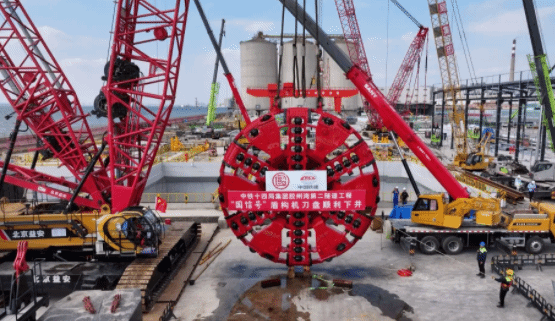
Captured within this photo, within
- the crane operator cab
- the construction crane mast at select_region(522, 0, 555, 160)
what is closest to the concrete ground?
the crane operator cab

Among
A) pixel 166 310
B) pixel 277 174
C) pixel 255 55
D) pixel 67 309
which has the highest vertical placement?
pixel 255 55

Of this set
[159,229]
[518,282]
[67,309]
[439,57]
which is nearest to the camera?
[67,309]

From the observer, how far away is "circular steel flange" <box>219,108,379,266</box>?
45.0 feet

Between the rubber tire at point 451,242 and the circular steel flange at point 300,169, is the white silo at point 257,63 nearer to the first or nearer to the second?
the rubber tire at point 451,242

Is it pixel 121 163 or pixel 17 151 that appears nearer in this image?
pixel 121 163

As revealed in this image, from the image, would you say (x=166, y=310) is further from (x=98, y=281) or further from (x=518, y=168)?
(x=518, y=168)

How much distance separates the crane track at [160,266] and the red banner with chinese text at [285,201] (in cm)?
315

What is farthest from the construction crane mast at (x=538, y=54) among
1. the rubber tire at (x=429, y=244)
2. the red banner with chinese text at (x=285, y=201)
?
the red banner with chinese text at (x=285, y=201)

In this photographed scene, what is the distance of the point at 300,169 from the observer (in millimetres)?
13844

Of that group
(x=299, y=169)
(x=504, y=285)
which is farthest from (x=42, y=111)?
(x=504, y=285)

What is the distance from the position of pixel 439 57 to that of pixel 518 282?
126 ft

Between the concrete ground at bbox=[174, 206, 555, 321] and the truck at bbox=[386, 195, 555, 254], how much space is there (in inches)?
23.2

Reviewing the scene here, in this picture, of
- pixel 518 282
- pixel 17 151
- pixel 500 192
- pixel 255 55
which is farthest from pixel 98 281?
pixel 255 55

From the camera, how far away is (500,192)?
2236cm
